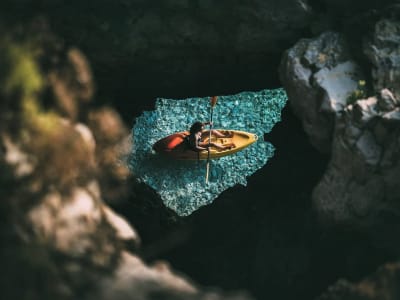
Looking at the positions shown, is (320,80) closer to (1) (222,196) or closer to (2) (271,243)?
(2) (271,243)

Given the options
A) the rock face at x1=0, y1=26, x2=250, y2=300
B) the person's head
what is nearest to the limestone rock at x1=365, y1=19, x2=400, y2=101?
the person's head

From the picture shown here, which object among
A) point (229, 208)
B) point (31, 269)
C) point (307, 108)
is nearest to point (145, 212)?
point (229, 208)

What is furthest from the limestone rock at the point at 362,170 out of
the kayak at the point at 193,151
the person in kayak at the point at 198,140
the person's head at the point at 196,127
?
the person's head at the point at 196,127

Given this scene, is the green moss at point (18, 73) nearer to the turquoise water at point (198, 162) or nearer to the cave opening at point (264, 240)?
the cave opening at point (264, 240)

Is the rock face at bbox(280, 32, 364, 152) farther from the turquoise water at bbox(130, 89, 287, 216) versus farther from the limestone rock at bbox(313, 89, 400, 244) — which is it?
the turquoise water at bbox(130, 89, 287, 216)

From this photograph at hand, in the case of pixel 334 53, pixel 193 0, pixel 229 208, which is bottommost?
pixel 229 208

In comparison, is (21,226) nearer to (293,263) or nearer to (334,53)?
(293,263)

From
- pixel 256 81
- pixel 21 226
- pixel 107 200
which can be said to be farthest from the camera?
pixel 256 81
